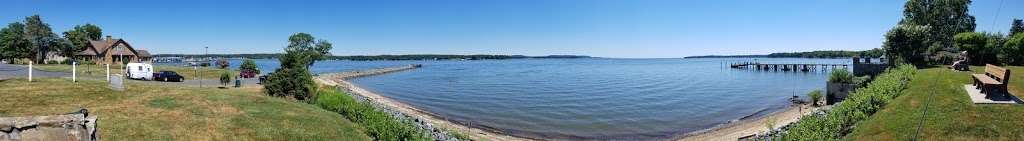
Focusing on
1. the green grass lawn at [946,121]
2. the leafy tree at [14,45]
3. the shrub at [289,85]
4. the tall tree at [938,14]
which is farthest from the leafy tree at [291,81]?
the leafy tree at [14,45]

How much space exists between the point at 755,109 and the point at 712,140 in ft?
57.2

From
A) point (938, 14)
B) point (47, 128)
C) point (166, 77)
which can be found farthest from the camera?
point (938, 14)

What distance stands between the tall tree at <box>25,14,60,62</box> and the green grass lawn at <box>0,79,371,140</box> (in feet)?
235

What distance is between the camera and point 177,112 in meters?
18.2

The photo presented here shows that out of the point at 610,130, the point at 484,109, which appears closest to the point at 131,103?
the point at 610,130

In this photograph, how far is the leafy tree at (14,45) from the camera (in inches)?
2970

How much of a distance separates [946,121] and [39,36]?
99.2 meters

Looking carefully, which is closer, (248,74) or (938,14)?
(248,74)

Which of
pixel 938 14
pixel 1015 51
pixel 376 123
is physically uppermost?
pixel 938 14

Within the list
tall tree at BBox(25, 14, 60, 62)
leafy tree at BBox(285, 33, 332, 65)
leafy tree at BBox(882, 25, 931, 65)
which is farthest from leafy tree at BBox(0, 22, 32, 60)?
leafy tree at BBox(882, 25, 931, 65)

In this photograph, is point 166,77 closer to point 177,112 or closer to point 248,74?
point 248,74

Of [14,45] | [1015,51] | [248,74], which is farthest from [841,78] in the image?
[14,45]

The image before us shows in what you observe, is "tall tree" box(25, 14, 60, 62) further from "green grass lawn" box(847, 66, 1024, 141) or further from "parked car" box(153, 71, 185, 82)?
"green grass lawn" box(847, 66, 1024, 141)

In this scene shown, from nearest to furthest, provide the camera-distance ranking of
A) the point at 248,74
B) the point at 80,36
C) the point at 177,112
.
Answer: the point at 177,112, the point at 248,74, the point at 80,36
